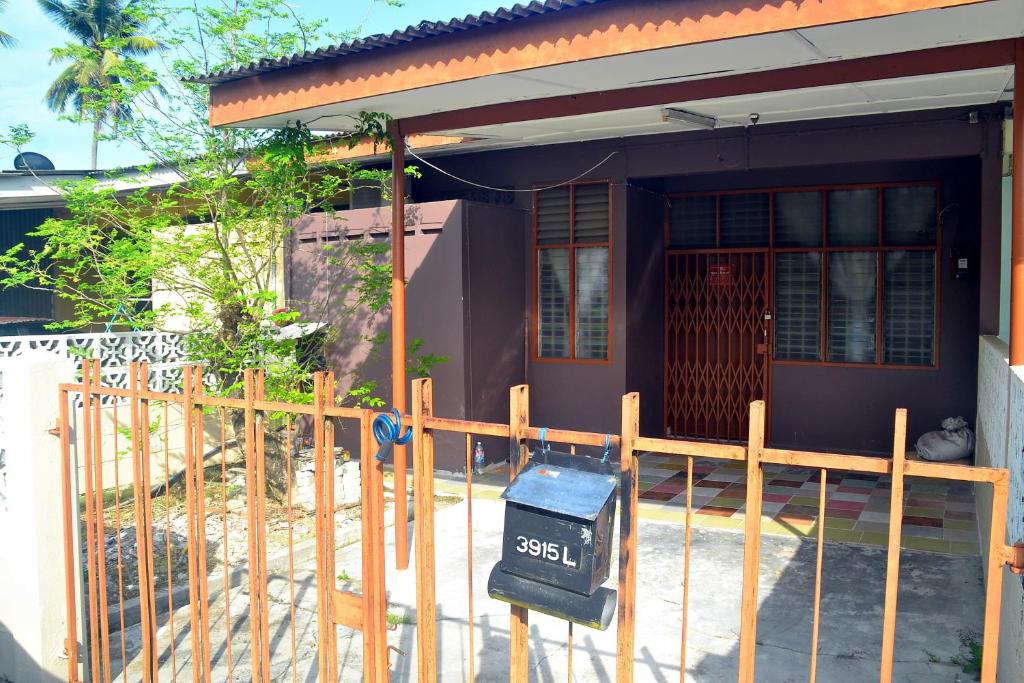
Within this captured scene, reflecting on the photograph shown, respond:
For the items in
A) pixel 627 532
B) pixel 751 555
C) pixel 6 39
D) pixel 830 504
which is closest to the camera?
pixel 751 555

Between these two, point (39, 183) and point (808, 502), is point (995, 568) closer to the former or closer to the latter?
point (808, 502)

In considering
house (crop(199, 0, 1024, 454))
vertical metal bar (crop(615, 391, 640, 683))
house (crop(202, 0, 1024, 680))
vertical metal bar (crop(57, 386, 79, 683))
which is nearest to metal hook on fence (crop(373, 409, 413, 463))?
vertical metal bar (crop(615, 391, 640, 683))

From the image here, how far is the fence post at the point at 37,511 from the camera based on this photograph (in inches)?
169

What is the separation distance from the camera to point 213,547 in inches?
269

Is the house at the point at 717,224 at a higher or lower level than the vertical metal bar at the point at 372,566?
higher

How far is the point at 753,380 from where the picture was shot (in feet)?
32.6

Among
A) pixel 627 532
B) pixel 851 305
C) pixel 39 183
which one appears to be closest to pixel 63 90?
pixel 39 183

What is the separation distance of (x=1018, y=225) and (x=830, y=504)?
3689 mm

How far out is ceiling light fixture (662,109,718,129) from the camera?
22.8 ft

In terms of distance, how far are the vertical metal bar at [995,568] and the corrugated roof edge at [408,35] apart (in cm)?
344

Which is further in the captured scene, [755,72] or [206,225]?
[206,225]

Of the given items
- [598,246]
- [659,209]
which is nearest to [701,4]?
[598,246]

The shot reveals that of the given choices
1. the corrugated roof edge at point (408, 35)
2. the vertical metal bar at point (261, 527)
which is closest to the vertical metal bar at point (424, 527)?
the vertical metal bar at point (261, 527)

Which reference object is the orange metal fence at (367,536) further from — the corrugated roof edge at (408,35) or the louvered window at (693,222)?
the louvered window at (693,222)
